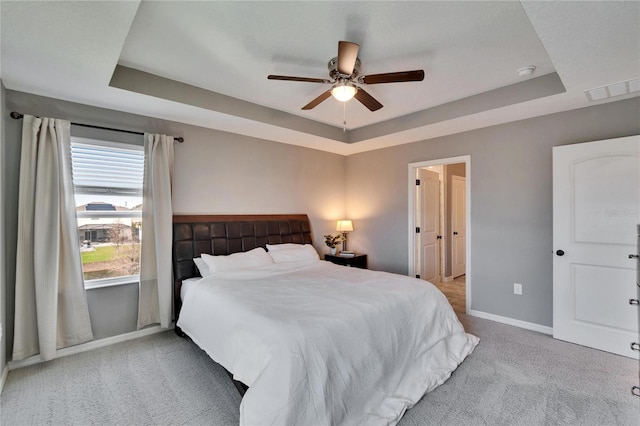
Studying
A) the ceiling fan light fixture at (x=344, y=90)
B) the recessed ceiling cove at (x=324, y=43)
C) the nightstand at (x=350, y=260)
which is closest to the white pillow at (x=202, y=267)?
the recessed ceiling cove at (x=324, y=43)

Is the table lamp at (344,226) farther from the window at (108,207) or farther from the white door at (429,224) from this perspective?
the window at (108,207)

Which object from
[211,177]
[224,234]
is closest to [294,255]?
[224,234]

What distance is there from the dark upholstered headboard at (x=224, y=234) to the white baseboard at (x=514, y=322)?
100 inches

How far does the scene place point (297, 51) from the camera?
7.93 ft

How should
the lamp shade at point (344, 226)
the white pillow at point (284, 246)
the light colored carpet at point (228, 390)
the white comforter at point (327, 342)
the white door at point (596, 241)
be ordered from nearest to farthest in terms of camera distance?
the white comforter at point (327, 342)
the light colored carpet at point (228, 390)
the white door at point (596, 241)
the white pillow at point (284, 246)
the lamp shade at point (344, 226)

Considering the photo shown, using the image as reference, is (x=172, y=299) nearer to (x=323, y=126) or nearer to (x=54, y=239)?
(x=54, y=239)

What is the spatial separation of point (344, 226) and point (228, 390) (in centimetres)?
320

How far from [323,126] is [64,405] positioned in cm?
391

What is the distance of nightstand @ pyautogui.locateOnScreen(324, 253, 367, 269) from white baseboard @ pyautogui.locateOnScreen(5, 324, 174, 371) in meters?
2.45

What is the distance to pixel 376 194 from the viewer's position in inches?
199

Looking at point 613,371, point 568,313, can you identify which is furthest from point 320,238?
point 613,371

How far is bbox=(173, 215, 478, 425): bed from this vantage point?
1.70m

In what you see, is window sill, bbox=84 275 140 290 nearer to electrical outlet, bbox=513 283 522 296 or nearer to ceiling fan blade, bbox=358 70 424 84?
ceiling fan blade, bbox=358 70 424 84

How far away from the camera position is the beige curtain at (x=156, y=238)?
326cm
